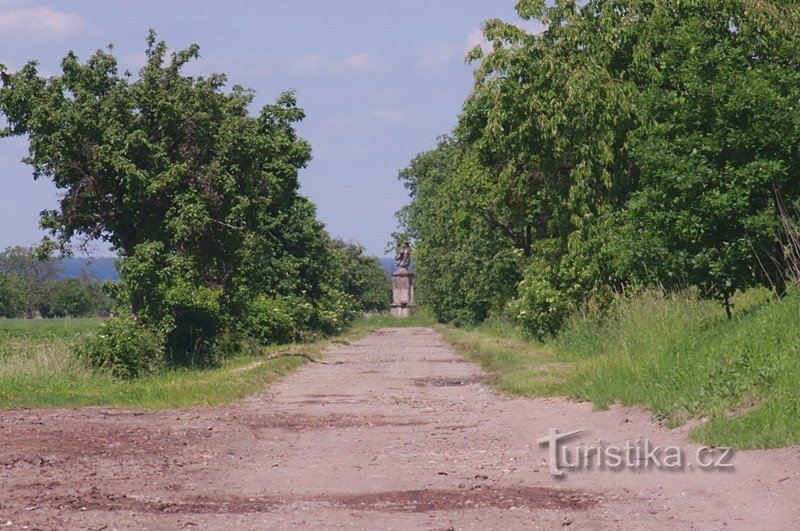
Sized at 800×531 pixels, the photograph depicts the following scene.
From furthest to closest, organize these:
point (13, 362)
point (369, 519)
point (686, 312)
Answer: point (13, 362) → point (686, 312) → point (369, 519)

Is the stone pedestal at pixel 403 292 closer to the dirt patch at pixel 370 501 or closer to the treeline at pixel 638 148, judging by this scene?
the treeline at pixel 638 148

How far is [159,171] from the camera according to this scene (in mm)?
26828

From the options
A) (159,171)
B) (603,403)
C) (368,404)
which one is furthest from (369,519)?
(159,171)

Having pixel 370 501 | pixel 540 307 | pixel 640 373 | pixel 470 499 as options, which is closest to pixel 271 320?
pixel 540 307

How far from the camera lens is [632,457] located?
12039 mm

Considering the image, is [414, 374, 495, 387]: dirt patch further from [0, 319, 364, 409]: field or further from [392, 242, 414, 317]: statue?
[392, 242, 414, 317]: statue

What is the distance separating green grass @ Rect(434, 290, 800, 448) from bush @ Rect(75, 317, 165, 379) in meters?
7.70

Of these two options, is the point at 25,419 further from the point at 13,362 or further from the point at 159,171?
the point at 159,171

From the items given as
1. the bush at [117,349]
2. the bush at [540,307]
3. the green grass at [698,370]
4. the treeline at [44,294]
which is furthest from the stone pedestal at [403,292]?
the green grass at [698,370]

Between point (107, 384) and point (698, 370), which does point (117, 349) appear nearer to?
point (107, 384)

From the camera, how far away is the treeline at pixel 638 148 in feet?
58.6

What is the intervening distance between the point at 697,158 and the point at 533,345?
47.6 ft

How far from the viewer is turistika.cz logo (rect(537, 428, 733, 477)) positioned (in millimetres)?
11242

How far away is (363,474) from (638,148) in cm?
1001
